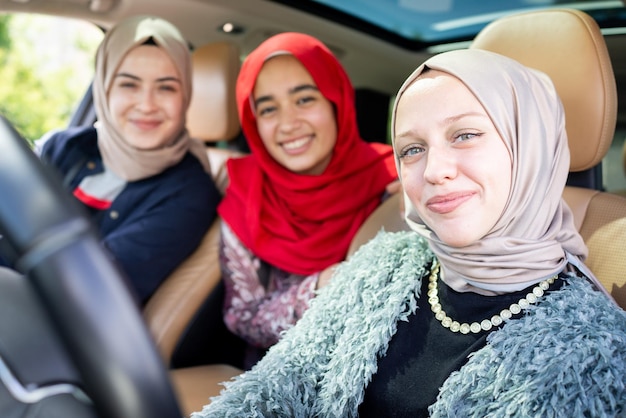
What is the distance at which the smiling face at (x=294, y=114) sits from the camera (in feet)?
6.28

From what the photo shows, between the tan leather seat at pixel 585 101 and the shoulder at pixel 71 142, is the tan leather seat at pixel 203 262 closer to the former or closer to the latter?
the shoulder at pixel 71 142

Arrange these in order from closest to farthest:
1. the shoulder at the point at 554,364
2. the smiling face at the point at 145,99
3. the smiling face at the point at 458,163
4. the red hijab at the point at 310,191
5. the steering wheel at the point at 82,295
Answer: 1. the steering wheel at the point at 82,295
2. the shoulder at the point at 554,364
3. the smiling face at the point at 458,163
4. the red hijab at the point at 310,191
5. the smiling face at the point at 145,99

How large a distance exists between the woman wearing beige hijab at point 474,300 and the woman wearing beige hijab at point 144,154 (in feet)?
2.77

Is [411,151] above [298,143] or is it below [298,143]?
above

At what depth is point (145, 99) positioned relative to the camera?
7.07 ft

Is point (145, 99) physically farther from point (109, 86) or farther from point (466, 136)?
point (466, 136)

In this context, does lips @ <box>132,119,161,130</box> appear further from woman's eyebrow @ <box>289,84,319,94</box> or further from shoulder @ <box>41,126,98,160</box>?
woman's eyebrow @ <box>289,84,319,94</box>

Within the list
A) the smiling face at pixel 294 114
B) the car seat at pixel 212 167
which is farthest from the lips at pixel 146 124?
the smiling face at pixel 294 114

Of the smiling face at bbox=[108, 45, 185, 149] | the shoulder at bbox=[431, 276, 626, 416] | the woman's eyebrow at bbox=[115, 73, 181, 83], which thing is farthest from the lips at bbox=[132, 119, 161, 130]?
the shoulder at bbox=[431, 276, 626, 416]

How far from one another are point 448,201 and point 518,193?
113 mm

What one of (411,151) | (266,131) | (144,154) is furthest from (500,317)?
(144,154)

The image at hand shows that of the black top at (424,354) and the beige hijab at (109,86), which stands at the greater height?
the beige hijab at (109,86)

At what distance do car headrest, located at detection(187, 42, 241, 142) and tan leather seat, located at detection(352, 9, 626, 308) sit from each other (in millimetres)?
1218

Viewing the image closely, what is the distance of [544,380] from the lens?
98 centimetres
